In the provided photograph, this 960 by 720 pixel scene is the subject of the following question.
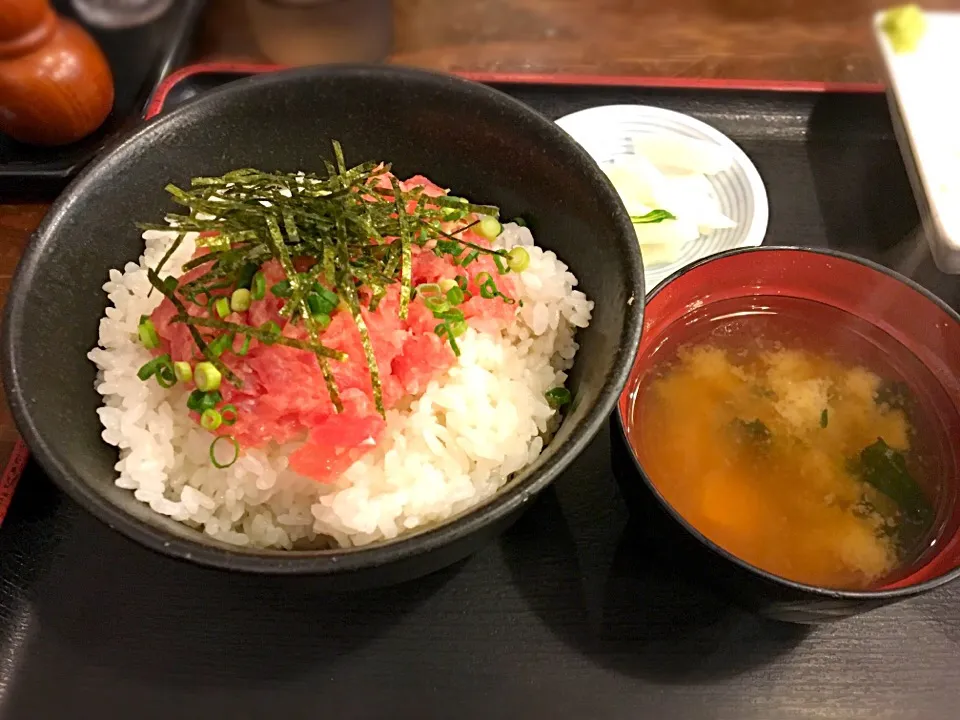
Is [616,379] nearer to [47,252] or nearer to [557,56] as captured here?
[47,252]

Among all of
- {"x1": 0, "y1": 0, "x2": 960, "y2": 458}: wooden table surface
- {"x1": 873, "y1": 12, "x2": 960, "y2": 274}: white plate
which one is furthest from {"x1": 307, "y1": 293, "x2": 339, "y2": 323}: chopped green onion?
{"x1": 0, "y1": 0, "x2": 960, "y2": 458}: wooden table surface

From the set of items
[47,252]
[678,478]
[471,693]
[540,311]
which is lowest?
[471,693]

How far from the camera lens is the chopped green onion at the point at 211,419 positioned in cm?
133

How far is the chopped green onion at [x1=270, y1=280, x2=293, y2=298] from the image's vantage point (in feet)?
4.44

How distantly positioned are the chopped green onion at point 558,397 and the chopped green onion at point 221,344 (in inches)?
25.2

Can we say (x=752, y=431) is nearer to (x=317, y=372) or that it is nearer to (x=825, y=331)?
(x=825, y=331)

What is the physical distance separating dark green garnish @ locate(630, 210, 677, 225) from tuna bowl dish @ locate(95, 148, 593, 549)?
24.9 inches

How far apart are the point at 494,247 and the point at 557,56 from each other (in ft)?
5.16

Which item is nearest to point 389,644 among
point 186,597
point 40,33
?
point 186,597

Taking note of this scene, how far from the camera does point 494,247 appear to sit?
169 cm

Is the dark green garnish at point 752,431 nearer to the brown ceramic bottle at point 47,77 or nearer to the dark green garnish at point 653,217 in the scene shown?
the dark green garnish at point 653,217

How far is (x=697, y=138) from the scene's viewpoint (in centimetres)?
229

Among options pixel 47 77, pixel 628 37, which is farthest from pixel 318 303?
pixel 628 37

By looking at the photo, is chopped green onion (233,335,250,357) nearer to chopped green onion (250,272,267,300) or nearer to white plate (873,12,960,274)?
chopped green onion (250,272,267,300)
